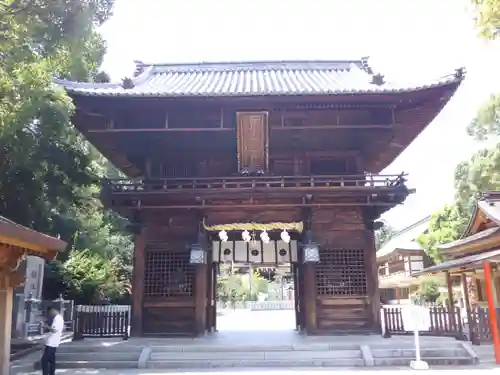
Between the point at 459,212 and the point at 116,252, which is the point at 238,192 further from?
the point at 459,212

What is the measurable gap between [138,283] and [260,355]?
400 cm

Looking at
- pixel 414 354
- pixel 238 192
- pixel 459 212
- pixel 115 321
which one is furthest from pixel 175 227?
pixel 459 212

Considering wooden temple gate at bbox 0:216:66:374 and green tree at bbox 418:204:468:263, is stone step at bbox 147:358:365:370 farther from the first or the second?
green tree at bbox 418:204:468:263

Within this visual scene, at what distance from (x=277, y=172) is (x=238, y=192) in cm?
213

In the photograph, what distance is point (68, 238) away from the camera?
60.8 feet

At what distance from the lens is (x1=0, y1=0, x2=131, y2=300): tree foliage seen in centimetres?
802

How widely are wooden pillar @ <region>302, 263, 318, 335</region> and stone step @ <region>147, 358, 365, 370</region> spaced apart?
5.89 ft

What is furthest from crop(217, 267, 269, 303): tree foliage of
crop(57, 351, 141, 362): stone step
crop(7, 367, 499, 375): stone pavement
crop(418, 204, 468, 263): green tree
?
crop(7, 367, 499, 375): stone pavement

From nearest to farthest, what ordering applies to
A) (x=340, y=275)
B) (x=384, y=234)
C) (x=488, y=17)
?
1. (x=488, y=17)
2. (x=340, y=275)
3. (x=384, y=234)

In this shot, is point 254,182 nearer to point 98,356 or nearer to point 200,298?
point 200,298

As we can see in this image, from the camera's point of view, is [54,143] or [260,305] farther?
[260,305]

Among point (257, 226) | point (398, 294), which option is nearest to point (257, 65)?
point (257, 226)

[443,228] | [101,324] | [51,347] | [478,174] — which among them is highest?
[478,174]

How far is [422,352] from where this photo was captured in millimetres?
9953
